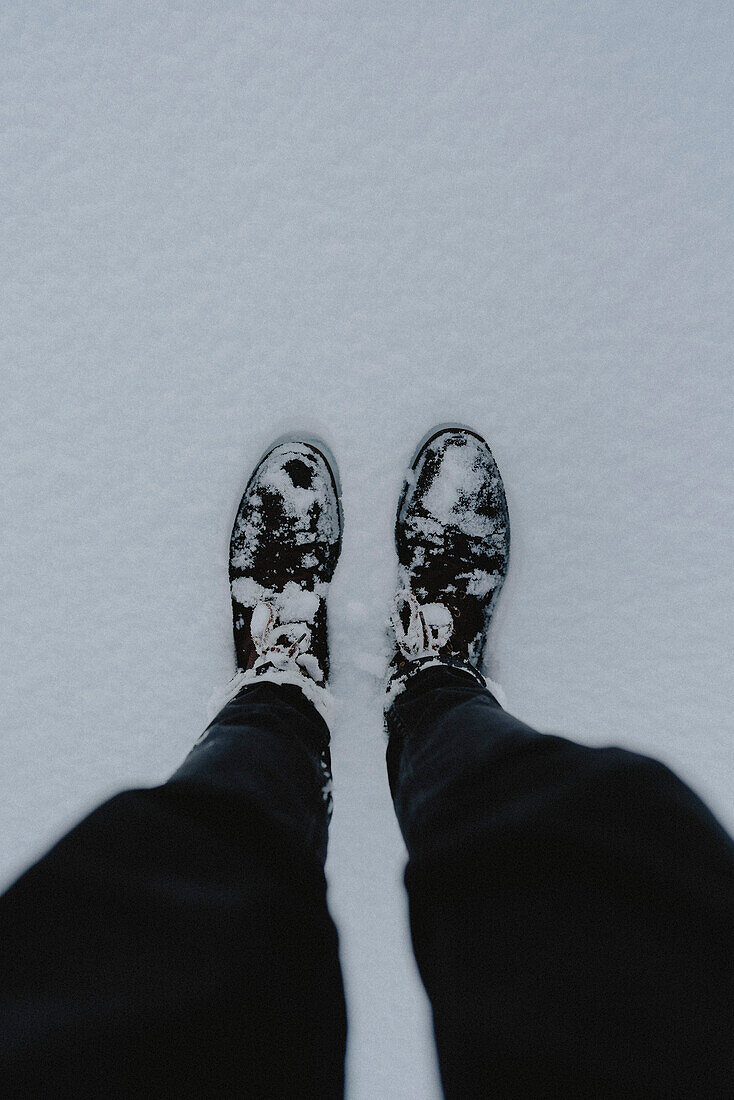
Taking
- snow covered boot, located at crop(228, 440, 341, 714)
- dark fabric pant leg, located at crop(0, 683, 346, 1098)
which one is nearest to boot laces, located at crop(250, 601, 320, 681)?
snow covered boot, located at crop(228, 440, 341, 714)

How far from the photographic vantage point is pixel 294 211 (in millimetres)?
722

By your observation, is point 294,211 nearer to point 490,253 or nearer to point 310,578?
point 490,253

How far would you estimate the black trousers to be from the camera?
29 cm

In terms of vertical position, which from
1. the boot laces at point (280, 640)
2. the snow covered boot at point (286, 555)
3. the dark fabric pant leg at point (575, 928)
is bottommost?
the dark fabric pant leg at point (575, 928)

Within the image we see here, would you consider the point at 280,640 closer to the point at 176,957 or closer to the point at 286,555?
the point at 286,555

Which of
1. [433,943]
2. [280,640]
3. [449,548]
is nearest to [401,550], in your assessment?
[449,548]

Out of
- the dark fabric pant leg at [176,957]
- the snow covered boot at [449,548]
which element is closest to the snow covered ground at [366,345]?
the snow covered boot at [449,548]

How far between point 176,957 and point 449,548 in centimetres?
58

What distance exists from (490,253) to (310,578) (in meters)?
0.50

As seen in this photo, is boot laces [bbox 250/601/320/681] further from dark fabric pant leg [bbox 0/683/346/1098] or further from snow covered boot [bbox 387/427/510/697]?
dark fabric pant leg [bbox 0/683/346/1098]

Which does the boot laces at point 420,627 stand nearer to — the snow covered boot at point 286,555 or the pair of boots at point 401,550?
the pair of boots at point 401,550

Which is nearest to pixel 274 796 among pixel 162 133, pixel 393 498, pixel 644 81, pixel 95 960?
pixel 95 960

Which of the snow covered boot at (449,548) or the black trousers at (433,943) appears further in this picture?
the snow covered boot at (449,548)

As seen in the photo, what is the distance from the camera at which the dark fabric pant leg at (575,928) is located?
0.94 feet
